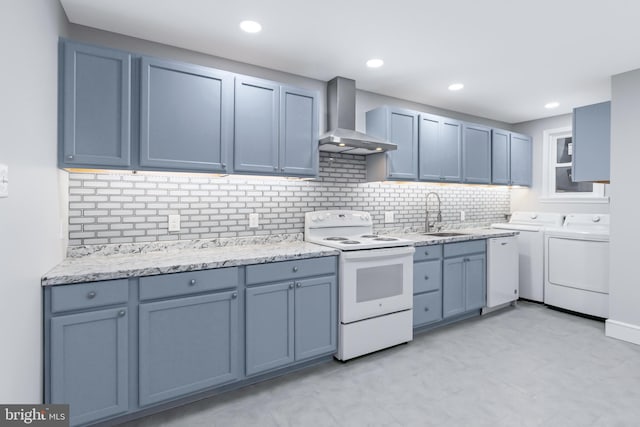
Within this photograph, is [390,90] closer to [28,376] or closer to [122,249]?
[122,249]

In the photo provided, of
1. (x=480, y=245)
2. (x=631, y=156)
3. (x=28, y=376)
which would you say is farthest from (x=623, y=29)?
(x=28, y=376)

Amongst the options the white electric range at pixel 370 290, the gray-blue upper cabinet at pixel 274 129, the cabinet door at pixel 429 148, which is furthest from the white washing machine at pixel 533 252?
the gray-blue upper cabinet at pixel 274 129

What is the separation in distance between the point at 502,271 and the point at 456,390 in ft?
6.95

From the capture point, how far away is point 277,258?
95.8 inches

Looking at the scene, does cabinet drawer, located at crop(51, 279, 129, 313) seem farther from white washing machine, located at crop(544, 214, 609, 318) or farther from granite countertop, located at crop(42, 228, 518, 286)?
white washing machine, located at crop(544, 214, 609, 318)

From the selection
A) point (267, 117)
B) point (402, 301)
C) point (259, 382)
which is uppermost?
point (267, 117)

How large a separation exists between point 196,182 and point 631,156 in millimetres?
3960

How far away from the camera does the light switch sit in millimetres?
1227

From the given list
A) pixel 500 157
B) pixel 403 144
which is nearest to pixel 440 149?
pixel 403 144

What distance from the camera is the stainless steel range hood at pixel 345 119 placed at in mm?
3162

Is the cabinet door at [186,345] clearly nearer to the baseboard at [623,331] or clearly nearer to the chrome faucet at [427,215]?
the chrome faucet at [427,215]

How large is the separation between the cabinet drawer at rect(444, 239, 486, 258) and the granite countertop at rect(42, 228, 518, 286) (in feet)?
4.74

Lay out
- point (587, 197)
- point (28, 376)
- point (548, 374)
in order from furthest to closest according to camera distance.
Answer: point (587, 197) → point (548, 374) → point (28, 376)

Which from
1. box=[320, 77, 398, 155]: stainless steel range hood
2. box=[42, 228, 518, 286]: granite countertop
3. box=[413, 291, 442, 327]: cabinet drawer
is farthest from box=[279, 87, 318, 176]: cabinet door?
box=[413, 291, 442, 327]: cabinet drawer
